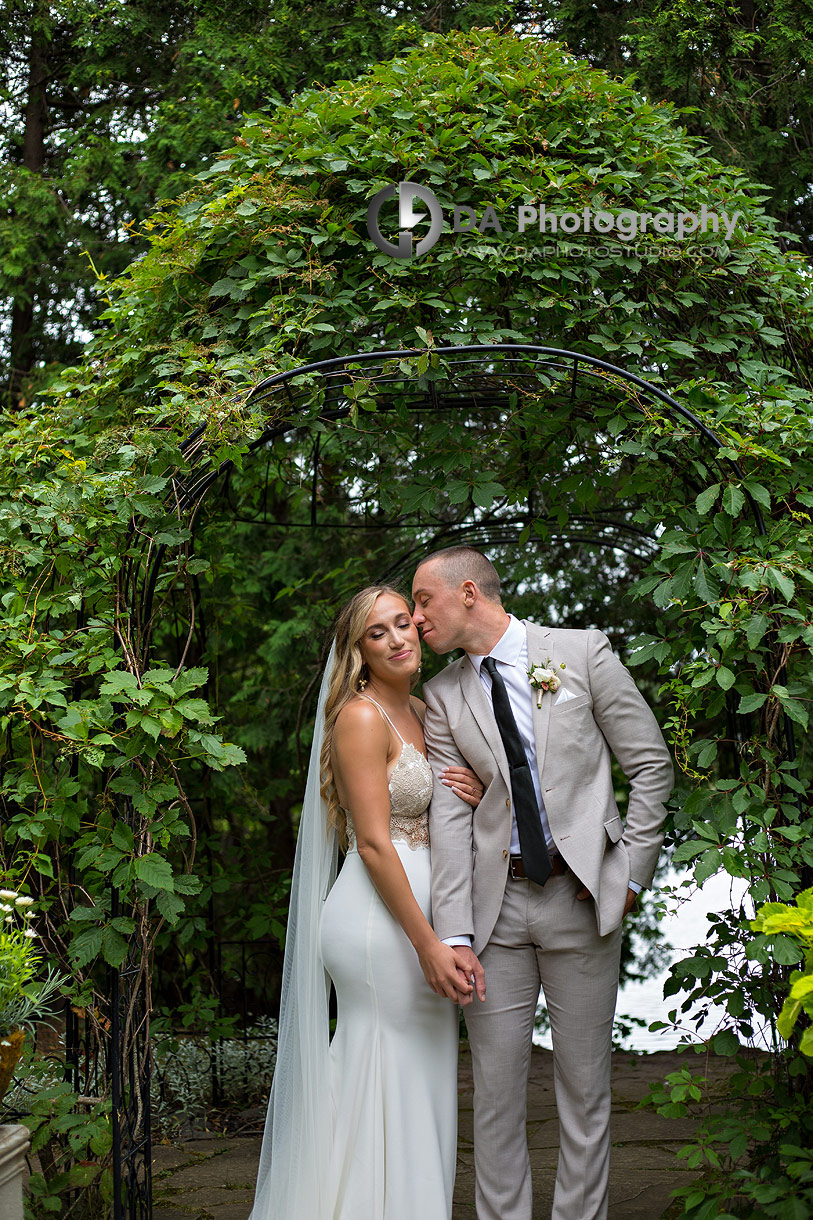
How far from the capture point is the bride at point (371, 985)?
274cm

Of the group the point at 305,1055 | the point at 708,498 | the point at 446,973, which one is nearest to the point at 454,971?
the point at 446,973

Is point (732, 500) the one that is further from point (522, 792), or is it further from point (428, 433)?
point (428, 433)

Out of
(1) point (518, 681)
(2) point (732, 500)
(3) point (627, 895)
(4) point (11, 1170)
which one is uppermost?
(2) point (732, 500)

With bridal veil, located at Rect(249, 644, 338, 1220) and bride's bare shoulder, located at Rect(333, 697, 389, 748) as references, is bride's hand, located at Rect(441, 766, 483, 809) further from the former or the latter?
bridal veil, located at Rect(249, 644, 338, 1220)

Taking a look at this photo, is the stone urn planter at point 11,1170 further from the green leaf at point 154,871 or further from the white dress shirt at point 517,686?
the white dress shirt at point 517,686

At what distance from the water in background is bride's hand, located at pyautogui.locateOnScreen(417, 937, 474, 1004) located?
3.18 metres

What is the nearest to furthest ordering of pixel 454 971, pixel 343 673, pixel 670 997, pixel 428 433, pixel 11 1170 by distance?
pixel 11 1170
pixel 454 971
pixel 343 673
pixel 428 433
pixel 670 997

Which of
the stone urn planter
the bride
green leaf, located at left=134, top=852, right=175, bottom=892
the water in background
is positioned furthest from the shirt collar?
the water in background

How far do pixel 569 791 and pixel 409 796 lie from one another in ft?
1.34

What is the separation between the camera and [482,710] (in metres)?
2.81

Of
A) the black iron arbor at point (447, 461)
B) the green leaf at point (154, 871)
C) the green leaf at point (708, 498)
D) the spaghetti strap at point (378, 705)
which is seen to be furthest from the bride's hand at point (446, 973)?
the green leaf at point (708, 498)

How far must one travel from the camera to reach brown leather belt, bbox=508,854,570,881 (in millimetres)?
2717

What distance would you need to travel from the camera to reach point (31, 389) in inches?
233

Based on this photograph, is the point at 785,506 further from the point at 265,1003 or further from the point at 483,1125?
the point at 265,1003
